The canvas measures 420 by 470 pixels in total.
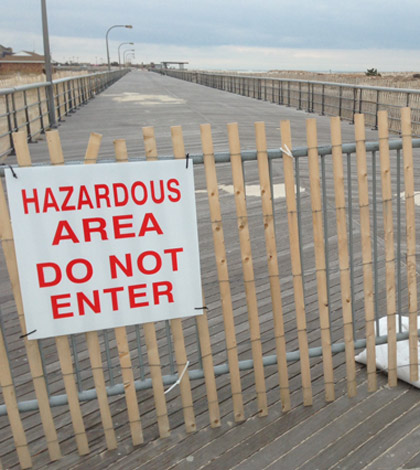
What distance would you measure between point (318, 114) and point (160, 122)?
638 centimetres

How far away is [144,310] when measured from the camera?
287cm

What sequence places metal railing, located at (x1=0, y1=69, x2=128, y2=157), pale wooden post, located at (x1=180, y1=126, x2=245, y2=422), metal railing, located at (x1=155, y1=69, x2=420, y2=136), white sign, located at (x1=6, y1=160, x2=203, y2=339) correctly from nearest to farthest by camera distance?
white sign, located at (x1=6, y1=160, x2=203, y2=339)
pale wooden post, located at (x1=180, y1=126, x2=245, y2=422)
metal railing, located at (x1=0, y1=69, x2=128, y2=157)
metal railing, located at (x1=155, y1=69, x2=420, y2=136)

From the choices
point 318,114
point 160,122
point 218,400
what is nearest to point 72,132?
point 160,122

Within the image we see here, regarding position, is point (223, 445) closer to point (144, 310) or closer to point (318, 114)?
point (144, 310)

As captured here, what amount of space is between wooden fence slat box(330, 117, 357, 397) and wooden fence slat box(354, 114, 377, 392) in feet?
0.32

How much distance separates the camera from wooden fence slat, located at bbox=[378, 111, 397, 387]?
3070 mm

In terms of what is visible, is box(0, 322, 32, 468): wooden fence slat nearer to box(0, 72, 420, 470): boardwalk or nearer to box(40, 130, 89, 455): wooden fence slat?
box(0, 72, 420, 470): boardwalk

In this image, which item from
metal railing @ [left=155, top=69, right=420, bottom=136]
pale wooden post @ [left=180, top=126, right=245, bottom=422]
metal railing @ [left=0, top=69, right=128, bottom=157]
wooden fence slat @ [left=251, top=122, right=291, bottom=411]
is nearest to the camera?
wooden fence slat @ [left=251, top=122, right=291, bottom=411]

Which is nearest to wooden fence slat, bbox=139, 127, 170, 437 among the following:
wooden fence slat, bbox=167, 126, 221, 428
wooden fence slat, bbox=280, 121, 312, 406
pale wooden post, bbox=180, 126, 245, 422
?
wooden fence slat, bbox=167, 126, 221, 428

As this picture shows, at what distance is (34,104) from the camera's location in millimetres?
13188

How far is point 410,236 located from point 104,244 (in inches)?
72.0

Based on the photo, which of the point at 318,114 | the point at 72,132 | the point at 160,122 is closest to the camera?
the point at 72,132

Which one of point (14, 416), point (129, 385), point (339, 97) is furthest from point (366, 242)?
point (339, 97)

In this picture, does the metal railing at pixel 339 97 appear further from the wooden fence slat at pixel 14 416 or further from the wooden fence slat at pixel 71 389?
the wooden fence slat at pixel 14 416
